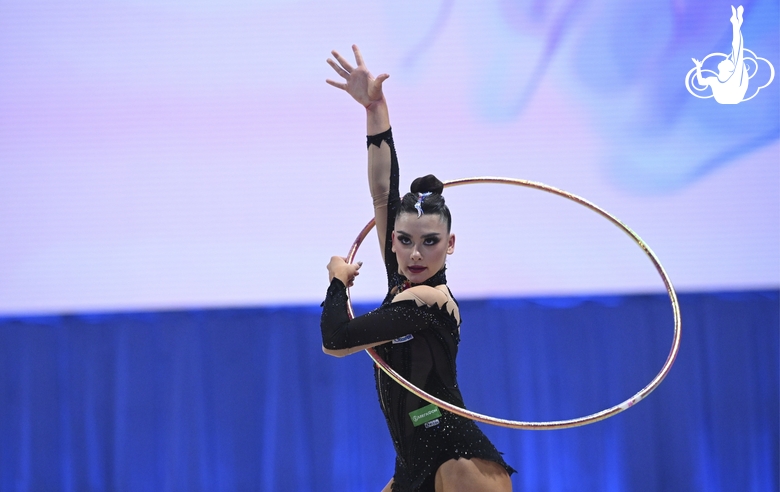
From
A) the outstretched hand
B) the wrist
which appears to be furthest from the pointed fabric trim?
the outstretched hand

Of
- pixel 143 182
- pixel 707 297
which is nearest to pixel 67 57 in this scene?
pixel 143 182

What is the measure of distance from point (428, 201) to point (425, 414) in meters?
0.64

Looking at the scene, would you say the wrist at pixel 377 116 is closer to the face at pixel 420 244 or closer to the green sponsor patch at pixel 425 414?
the face at pixel 420 244

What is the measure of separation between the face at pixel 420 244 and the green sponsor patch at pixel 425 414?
1.27ft

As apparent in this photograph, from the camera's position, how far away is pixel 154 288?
15.0 ft

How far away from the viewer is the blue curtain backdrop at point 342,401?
468 centimetres

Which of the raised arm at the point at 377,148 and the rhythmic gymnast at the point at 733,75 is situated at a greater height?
the rhythmic gymnast at the point at 733,75

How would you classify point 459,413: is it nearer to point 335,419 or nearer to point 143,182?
point 335,419

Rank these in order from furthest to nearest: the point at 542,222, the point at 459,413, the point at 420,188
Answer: the point at 542,222 → the point at 420,188 → the point at 459,413

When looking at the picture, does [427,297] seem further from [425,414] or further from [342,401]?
[342,401]

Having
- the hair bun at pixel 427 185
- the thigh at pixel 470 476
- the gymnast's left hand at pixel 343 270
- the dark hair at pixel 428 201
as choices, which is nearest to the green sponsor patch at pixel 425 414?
the thigh at pixel 470 476

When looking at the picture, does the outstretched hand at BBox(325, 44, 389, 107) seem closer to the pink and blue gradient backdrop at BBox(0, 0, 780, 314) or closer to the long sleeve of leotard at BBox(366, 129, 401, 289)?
the long sleeve of leotard at BBox(366, 129, 401, 289)

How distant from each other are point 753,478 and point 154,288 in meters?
3.64

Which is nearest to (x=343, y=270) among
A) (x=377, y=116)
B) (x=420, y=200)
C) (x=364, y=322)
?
(x=364, y=322)
